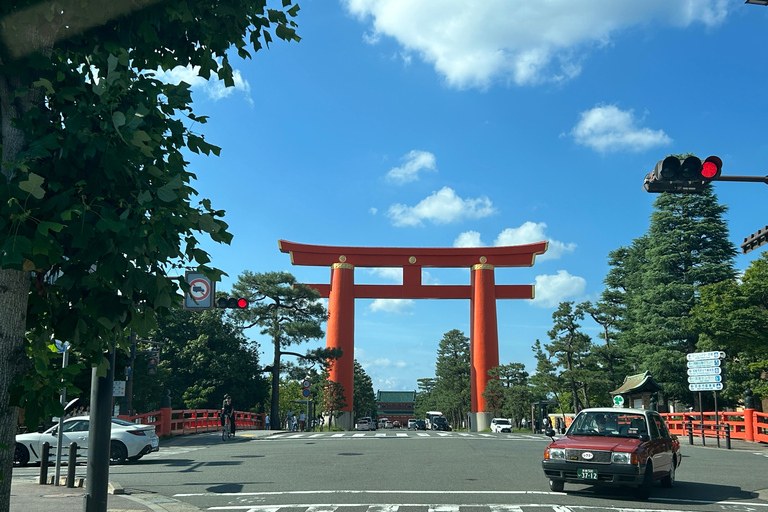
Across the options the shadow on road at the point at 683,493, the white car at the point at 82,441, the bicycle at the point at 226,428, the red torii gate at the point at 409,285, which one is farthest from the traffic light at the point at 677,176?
the red torii gate at the point at 409,285

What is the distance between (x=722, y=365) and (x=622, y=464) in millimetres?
18442

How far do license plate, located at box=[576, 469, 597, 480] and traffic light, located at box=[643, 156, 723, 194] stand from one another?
4441mm

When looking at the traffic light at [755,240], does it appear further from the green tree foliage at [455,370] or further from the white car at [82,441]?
the green tree foliage at [455,370]

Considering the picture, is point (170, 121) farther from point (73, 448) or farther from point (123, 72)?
point (73, 448)

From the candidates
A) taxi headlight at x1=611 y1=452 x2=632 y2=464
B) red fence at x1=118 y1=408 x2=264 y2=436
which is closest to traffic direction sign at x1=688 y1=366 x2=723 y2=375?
taxi headlight at x1=611 y1=452 x2=632 y2=464

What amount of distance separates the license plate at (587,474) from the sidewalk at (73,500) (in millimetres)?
5758

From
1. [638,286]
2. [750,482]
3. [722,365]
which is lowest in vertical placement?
[750,482]

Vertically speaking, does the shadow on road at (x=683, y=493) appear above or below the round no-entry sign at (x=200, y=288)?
below

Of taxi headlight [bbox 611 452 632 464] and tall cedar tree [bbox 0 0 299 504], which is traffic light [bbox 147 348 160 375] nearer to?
taxi headlight [bbox 611 452 632 464]

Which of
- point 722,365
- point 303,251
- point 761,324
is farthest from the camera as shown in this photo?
point 303,251

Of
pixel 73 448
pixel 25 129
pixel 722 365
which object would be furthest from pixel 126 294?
pixel 722 365

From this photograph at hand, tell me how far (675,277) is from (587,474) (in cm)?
3857

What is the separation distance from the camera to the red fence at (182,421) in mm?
26281

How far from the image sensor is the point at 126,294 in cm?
459
